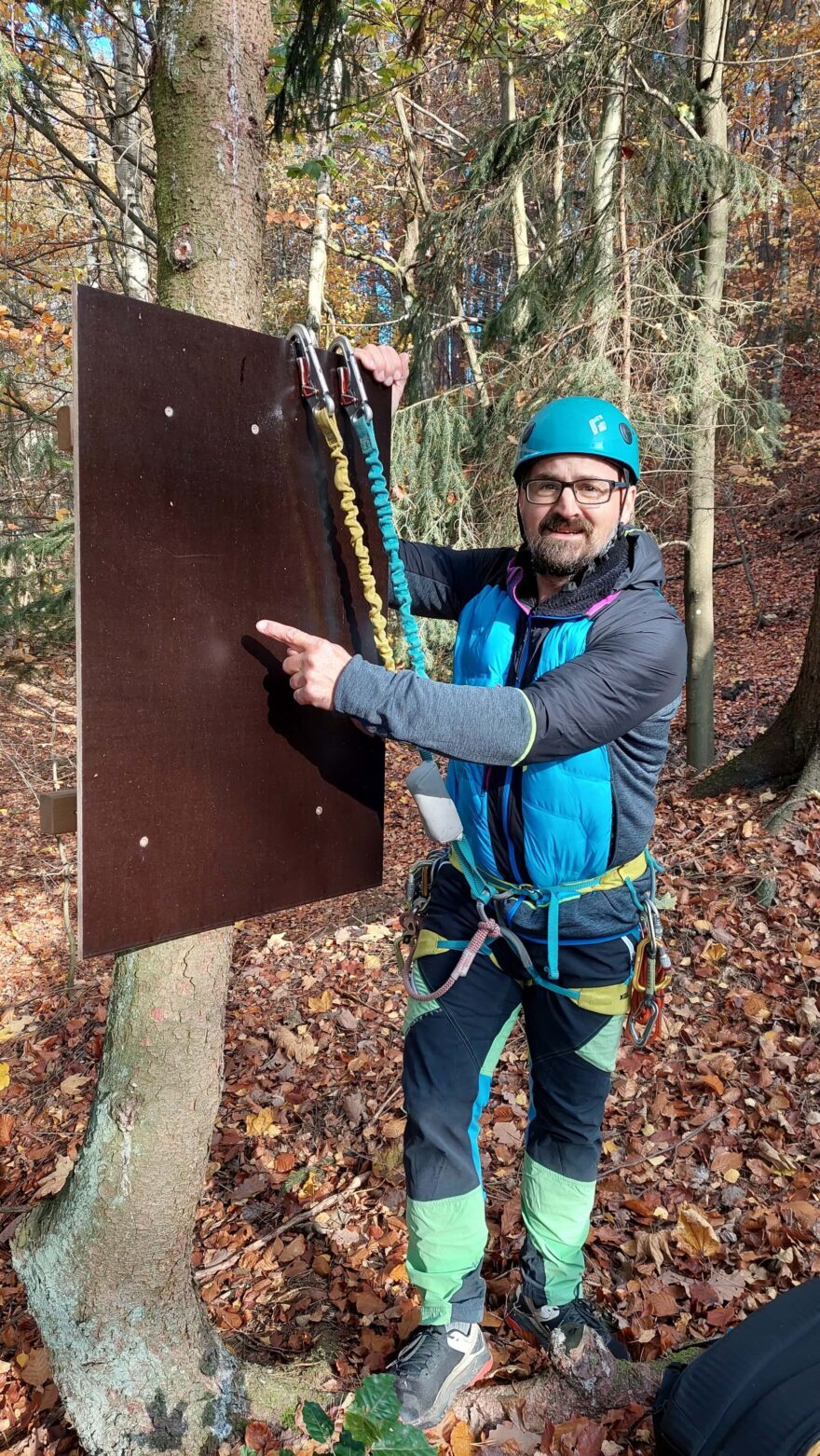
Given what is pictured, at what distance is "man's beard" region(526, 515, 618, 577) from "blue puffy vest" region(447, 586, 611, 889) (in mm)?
144

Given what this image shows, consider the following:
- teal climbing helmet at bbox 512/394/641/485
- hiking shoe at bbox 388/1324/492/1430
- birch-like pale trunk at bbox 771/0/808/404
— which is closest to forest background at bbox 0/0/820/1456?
hiking shoe at bbox 388/1324/492/1430

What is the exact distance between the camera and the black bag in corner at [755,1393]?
1735 millimetres

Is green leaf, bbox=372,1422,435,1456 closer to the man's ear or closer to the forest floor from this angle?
the forest floor

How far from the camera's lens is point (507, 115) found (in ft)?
35.6

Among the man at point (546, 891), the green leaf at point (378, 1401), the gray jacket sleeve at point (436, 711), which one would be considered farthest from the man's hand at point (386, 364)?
the green leaf at point (378, 1401)

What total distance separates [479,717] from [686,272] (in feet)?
22.9

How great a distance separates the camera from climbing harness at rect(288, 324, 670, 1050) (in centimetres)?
201

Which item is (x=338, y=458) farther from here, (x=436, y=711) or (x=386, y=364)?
(x=436, y=711)

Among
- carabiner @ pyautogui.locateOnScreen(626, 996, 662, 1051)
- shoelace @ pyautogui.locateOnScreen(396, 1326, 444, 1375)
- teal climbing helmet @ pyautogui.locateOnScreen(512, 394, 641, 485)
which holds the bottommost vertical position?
shoelace @ pyautogui.locateOnScreen(396, 1326, 444, 1375)

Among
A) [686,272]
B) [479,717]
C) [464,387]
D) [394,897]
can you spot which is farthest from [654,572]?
[686,272]

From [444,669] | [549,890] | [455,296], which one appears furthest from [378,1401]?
[455,296]

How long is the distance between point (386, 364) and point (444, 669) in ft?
19.5

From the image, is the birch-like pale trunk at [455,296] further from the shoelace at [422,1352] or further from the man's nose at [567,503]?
the shoelace at [422,1352]

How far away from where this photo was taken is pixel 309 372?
1971 mm
